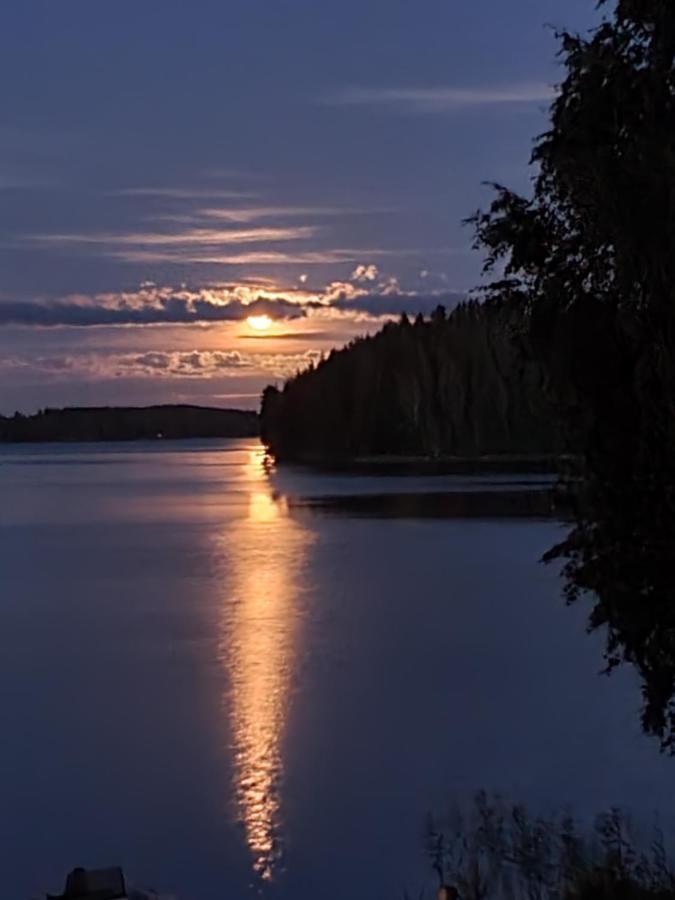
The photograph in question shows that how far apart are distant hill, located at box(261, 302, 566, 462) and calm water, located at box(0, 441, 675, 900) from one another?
A: 49733 mm

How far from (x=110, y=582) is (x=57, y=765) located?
30.2 feet

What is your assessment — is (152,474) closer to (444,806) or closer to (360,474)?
(360,474)

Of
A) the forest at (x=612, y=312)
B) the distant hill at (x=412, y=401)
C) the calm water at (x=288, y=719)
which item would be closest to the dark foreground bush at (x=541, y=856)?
the calm water at (x=288, y=719)

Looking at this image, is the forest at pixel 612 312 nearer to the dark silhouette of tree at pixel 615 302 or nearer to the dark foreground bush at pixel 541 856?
the dark silhouette of tree at pixel 615 302

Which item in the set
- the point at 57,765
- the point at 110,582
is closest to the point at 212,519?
the point at 110,582

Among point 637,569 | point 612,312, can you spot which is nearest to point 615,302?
point 612,312

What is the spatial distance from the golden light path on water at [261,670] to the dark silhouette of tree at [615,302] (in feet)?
7.44

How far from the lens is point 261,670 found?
1112 centimetres

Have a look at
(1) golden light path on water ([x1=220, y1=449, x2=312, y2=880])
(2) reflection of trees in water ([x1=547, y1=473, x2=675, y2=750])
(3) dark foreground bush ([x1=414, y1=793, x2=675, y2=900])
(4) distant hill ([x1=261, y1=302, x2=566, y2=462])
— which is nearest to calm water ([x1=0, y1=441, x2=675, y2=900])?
(1) golden light path on water ([x1=220, y1=449, x2=312, y2=880])

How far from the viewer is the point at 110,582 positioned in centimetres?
1755

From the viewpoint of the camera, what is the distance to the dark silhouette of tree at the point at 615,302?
520cm

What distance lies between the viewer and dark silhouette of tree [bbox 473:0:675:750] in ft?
17.1

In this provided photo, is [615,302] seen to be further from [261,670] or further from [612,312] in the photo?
[261,670]

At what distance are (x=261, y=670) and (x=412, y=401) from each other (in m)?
66.7
